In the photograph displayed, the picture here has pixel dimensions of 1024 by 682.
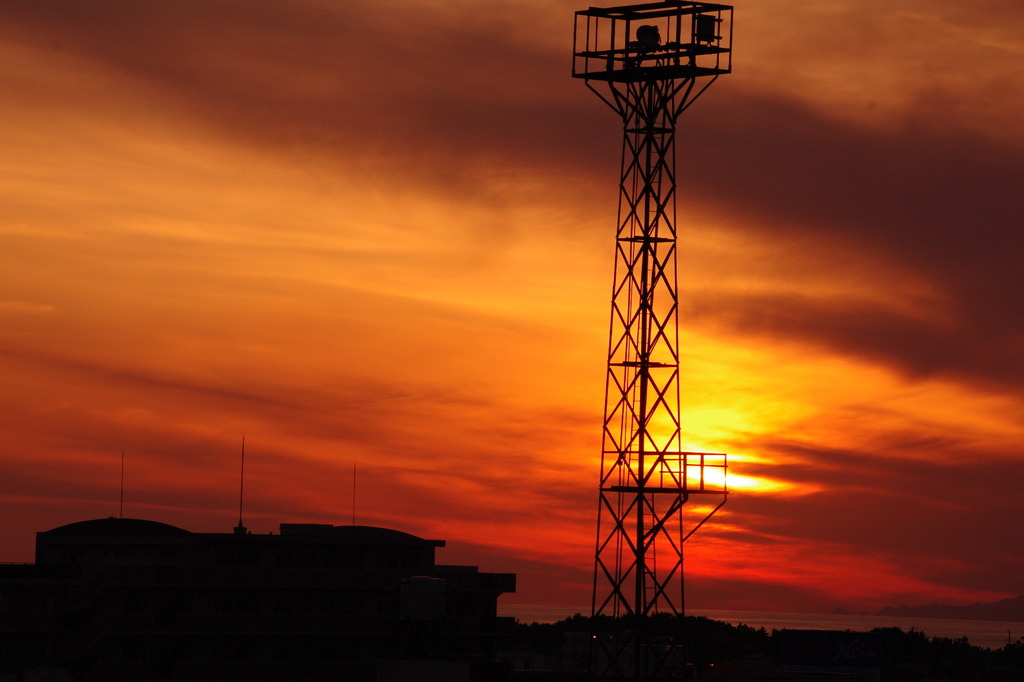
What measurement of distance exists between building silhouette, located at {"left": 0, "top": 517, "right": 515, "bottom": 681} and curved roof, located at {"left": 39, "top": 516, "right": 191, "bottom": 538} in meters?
0.11

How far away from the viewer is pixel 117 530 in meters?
113

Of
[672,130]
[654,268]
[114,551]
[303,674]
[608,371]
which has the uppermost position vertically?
[672,130]

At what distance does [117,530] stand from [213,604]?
Answer: 39.4 ft

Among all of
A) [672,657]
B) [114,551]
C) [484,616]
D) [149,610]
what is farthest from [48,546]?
[672,657]

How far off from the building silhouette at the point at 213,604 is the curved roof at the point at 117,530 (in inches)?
4.2

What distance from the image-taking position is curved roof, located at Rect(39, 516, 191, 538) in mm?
111438

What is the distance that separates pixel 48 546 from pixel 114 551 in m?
5.17

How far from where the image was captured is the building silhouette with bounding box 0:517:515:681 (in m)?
102

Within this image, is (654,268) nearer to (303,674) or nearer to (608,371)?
(608,371)

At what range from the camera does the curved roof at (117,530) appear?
111438mm

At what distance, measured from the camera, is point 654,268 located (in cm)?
7931

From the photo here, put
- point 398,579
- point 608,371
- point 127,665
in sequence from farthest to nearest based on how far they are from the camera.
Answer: point 398,579 → point 127,665 → point 608,371

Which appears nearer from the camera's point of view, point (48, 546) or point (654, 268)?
point (654, 268)

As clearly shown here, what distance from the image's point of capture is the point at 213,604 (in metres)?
105
